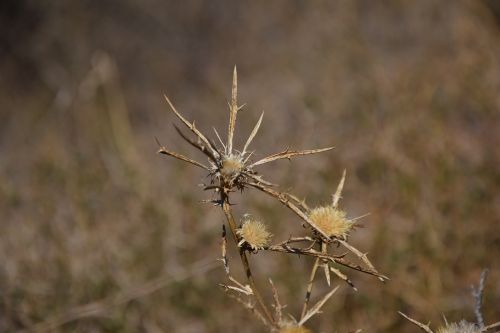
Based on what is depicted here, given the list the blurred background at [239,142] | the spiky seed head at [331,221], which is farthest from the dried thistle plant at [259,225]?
the blurred background at [239,142]

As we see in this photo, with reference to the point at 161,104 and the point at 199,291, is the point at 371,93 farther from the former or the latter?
the point at 161,104

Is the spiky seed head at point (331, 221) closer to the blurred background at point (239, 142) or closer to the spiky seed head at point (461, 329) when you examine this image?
the spiky seed head at point (461, 329)

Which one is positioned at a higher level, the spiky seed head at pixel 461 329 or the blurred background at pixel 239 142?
the blurred background at pixel 239 142

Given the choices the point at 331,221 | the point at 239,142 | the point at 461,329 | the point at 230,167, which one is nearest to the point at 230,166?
the point at 230,167

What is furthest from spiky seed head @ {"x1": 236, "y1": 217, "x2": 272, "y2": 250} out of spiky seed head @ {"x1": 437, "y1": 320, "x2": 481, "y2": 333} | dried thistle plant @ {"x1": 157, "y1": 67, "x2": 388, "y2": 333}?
spiky seed head @ {"x1": 437, "y1": 320, "x2": 481, "y2": 333}

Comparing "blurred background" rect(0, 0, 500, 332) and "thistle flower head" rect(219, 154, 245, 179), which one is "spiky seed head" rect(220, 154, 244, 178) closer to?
"thistle flower head" rect(219, 154, 245, 179)

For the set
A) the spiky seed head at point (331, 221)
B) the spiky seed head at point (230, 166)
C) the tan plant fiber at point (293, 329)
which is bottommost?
the tan plant fiber at point (293, 329)
